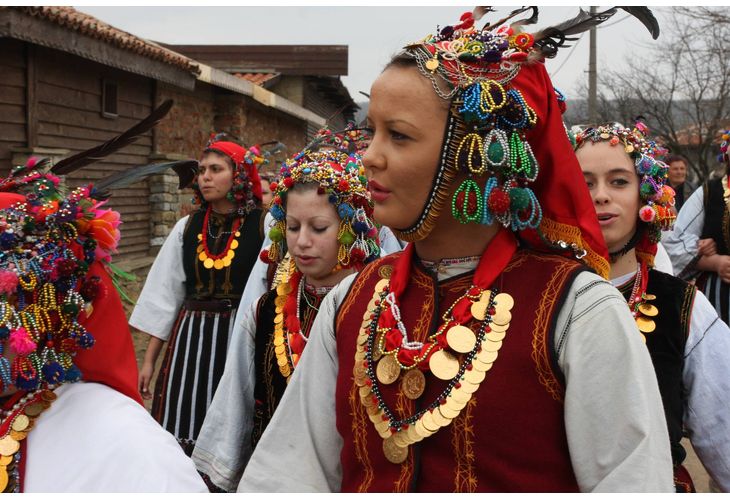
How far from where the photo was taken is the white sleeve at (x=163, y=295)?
5.00 meters

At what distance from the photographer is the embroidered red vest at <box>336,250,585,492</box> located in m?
1.63

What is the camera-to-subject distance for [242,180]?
5348 millimetres

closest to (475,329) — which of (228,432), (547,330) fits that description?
(547,330)

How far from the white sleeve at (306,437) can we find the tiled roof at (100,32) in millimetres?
6468

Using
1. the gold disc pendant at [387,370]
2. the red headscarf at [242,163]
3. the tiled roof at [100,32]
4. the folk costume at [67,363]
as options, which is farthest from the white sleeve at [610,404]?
the tiled roof at [100,32]

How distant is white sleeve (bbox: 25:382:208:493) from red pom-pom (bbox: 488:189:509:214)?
1.07 m

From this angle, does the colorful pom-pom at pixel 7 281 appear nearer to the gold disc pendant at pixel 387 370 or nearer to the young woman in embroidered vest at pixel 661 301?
the gold disc pendant at pixel 387 370

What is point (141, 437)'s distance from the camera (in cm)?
205

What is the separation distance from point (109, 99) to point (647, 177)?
29.7 ft

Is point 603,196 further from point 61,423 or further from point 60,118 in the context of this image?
point 60,118

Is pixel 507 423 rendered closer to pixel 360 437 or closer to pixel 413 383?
pixel 413 383

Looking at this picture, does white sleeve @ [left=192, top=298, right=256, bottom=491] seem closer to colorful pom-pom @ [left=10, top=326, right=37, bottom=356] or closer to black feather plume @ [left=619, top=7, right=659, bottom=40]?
colorful pom-pom @ [left=10, top=326, right=37, bottom=356]

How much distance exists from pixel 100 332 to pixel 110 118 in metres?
8.93

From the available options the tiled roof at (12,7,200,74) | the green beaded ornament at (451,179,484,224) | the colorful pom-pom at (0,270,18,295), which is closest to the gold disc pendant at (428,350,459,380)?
the green beaded ornament at (451,179,484,224)
